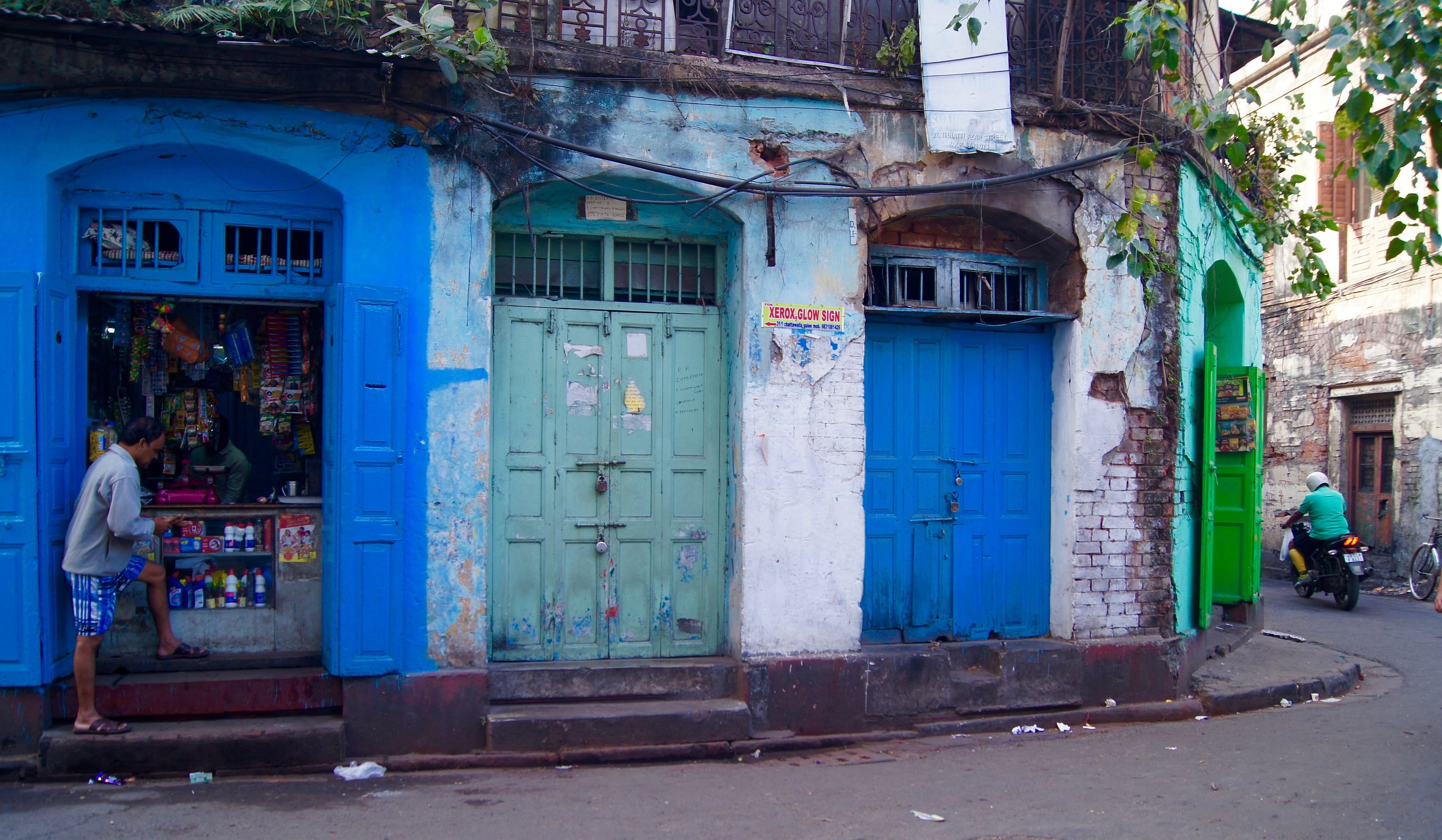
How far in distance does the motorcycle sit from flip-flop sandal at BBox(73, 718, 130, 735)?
38.3ft

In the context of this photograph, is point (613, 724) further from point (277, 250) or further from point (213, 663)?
point (277, 250)

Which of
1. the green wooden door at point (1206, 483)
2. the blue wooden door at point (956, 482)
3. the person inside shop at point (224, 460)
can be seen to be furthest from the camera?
the green wooden door at point (1206, 483)

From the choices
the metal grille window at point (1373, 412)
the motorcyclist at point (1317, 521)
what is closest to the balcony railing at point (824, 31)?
the motorcyclist at point (1317, 521)

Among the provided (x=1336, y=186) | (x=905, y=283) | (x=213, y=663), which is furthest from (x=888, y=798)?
(x=1336, y=186)

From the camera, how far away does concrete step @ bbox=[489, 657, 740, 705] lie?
18.3ft

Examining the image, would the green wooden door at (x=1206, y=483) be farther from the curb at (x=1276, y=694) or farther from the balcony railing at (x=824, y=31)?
the balcony railing at (x=824, y=31)

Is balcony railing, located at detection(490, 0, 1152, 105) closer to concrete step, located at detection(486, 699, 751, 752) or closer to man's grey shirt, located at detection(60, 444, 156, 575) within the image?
man's grey shirt, located at detection(60, 444, 156, 575)

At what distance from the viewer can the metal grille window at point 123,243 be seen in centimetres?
523

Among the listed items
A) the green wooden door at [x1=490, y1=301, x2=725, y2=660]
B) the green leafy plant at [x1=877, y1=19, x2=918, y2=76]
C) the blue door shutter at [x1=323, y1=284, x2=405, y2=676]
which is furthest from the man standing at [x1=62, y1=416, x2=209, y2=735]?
the green leafy plant at [x1=877, y1=19, x2=918, y2=76]

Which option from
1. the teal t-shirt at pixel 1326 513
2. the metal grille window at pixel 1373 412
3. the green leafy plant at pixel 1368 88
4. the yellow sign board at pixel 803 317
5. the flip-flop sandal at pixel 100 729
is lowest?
the flip-flop sandal at pixel 100 729

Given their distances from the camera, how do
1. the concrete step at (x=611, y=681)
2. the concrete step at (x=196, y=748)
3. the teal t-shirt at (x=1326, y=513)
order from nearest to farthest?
the concrete step at (x=196, y=748)
the concrete step at (x=611, y=681)
the teal t-shirt at (x=1326, y=513)

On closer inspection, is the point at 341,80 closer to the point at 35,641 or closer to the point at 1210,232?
the point at 35,641

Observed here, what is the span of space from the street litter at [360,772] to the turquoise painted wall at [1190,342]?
522 cm

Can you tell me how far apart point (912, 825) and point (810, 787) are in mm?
695
